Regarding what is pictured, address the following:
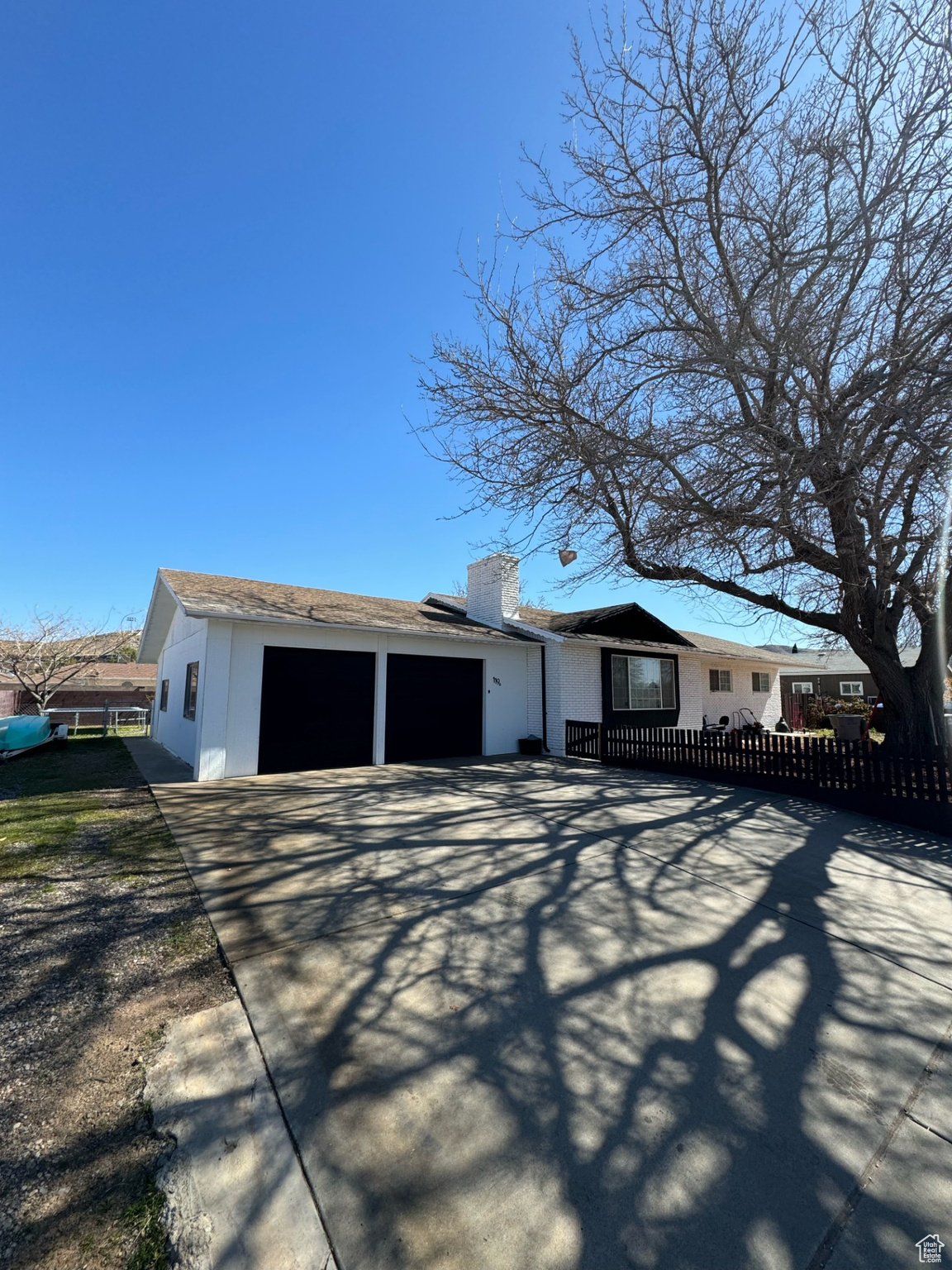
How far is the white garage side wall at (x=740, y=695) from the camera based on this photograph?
18656mm

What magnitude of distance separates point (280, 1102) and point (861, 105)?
31.5ft

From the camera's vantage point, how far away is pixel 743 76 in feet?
19.4

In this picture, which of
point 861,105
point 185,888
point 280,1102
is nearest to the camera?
point 280,1102

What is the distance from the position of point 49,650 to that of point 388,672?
79.4ft

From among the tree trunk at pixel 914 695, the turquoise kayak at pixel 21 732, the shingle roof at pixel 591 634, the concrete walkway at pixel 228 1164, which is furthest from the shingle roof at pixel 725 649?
the turquoise kayak at pixel 21 732

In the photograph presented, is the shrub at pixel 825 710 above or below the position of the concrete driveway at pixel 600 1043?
above

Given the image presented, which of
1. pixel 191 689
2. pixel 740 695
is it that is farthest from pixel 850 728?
pixel 191 689

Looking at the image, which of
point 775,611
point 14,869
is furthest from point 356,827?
point 775,611

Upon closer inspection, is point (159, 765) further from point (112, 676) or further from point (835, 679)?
point (835, 679)

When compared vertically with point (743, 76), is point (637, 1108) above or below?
below

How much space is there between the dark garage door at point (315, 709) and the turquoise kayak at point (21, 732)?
767 centimetres

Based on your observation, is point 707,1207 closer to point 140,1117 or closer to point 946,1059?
point 946,1059

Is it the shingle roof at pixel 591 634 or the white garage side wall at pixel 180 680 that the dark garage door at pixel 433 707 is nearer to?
the shingle roof at pixel 591 634

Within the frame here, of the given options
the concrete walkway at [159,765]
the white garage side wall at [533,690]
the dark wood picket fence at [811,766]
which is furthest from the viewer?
the white garage side wall at [533,690]
